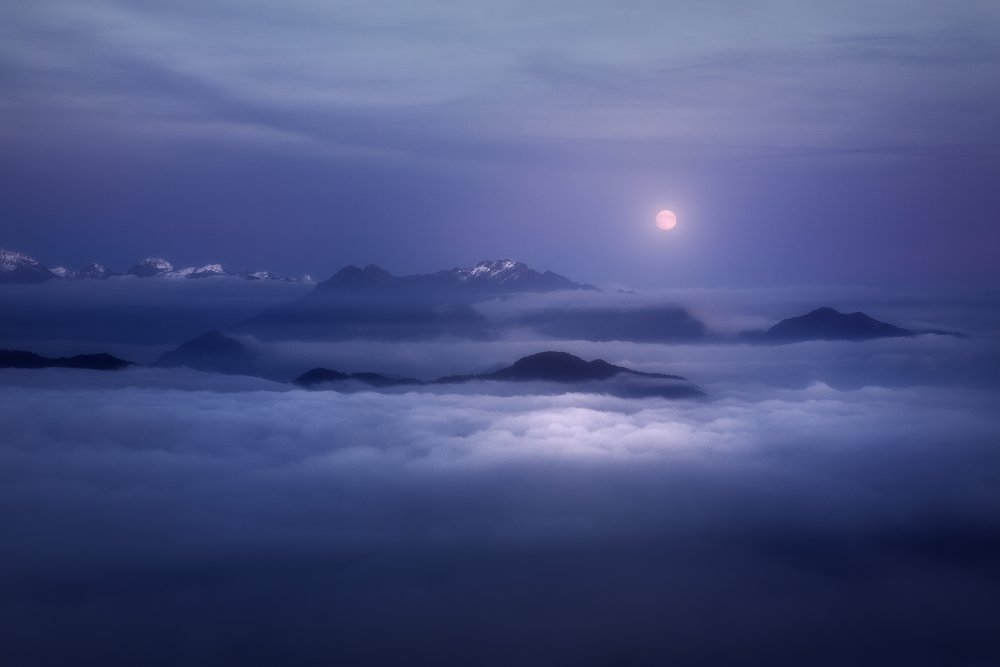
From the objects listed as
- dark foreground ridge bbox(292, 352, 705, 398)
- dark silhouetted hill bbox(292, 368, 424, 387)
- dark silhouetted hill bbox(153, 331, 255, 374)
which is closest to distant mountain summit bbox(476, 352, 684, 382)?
dark foreground ridge bbox(292, 352, 705, 398)

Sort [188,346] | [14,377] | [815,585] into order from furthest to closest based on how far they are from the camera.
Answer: [188,346]
[14,377]
[815,585]

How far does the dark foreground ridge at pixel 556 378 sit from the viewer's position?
147 meters

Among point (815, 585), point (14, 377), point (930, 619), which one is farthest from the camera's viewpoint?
point (14, 377)

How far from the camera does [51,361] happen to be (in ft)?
450

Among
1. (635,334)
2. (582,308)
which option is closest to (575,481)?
(635,334)

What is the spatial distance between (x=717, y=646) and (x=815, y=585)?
19.7m

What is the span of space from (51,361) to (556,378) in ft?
271

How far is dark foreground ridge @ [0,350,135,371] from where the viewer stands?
137 m

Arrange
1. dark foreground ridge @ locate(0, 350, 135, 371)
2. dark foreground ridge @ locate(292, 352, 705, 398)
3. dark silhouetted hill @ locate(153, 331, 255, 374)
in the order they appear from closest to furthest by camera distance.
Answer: dark foreground ridge @ locate(0, 350, 135, 371), dark foreground ridge @ locate(292, 352, 705, 398), dark silhouetted hill @ locate(153, 331, 255, 374)

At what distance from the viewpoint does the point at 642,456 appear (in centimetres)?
11556

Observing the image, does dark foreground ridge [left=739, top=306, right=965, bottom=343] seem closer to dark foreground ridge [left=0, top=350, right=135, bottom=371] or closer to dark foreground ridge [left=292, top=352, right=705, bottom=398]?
dark foreground ridge [left=292, top=352, right=705, bottom=398]

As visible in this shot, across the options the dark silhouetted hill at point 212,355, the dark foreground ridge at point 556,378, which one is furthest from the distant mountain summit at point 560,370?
the dark silhouetted hill at point 212,355

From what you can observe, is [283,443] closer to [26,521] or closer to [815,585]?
[26,521]

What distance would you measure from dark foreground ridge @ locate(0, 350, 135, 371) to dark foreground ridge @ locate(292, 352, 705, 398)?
3228cm
